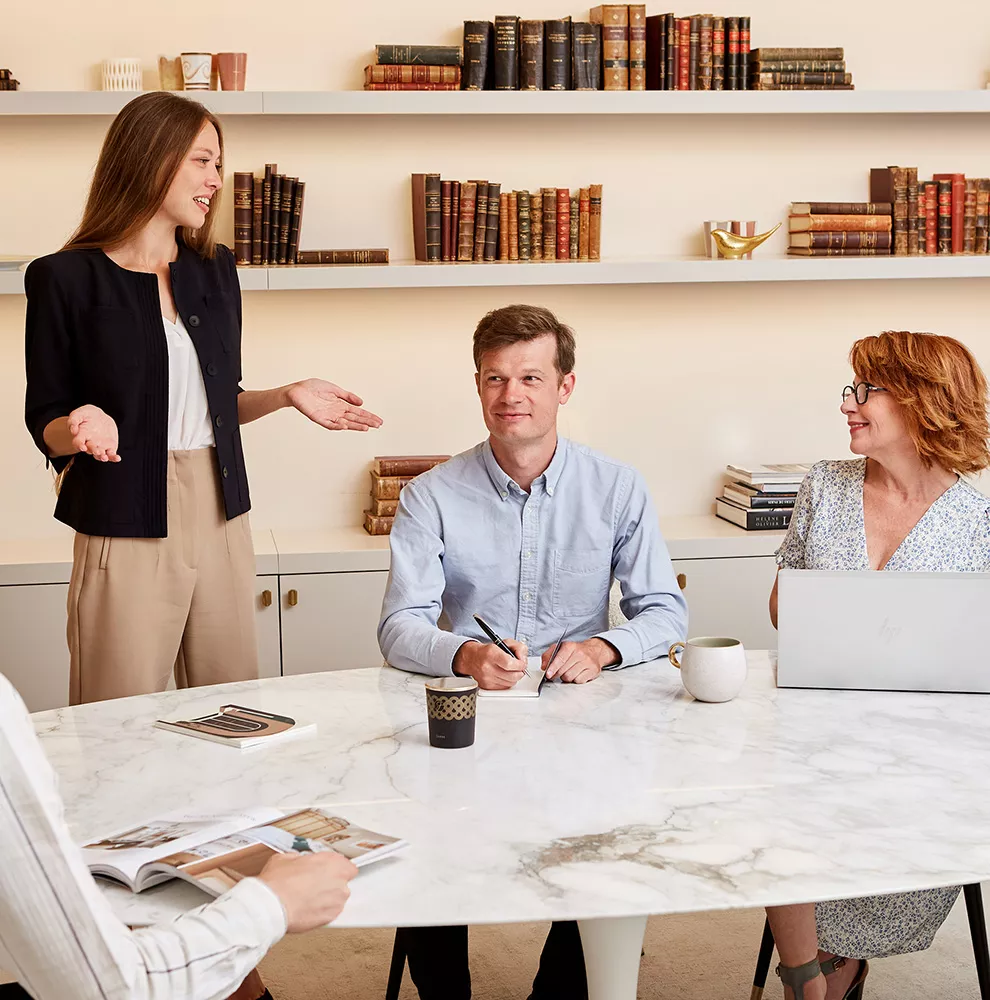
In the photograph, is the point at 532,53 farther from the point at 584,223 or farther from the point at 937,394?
the point at 937,394

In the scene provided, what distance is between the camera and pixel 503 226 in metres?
3.80

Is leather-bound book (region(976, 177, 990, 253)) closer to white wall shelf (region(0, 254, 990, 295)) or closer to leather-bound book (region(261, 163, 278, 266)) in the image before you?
white wall shelf (region(0, 254, 990, 295))

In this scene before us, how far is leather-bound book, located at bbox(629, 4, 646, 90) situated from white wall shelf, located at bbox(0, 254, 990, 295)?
20.3 inches

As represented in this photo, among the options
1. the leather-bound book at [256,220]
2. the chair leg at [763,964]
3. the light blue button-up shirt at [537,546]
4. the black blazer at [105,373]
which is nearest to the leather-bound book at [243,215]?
the leather-bound book at [256,220]

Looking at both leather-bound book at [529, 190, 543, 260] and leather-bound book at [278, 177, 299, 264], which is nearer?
leather-bound book at [278, 177, 299, 264]

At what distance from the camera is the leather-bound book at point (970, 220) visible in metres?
3.96

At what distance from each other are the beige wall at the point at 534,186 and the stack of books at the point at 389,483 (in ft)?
0.54

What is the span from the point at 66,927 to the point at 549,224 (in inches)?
119

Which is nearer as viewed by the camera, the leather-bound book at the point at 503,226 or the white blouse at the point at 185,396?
the white blouse at the point at 185,396

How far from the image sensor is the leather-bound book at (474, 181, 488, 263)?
376cm

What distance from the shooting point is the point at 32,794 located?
3.38 feet

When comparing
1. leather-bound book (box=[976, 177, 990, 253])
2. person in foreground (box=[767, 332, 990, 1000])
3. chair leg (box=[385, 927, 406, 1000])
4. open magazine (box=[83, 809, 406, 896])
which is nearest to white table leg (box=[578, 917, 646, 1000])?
open magazine (box=[83, 809, 406, 896])

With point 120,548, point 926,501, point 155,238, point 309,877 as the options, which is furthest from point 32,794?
point 926,501

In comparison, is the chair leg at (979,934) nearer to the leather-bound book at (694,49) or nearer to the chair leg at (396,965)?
the chair leg at (396,965)
